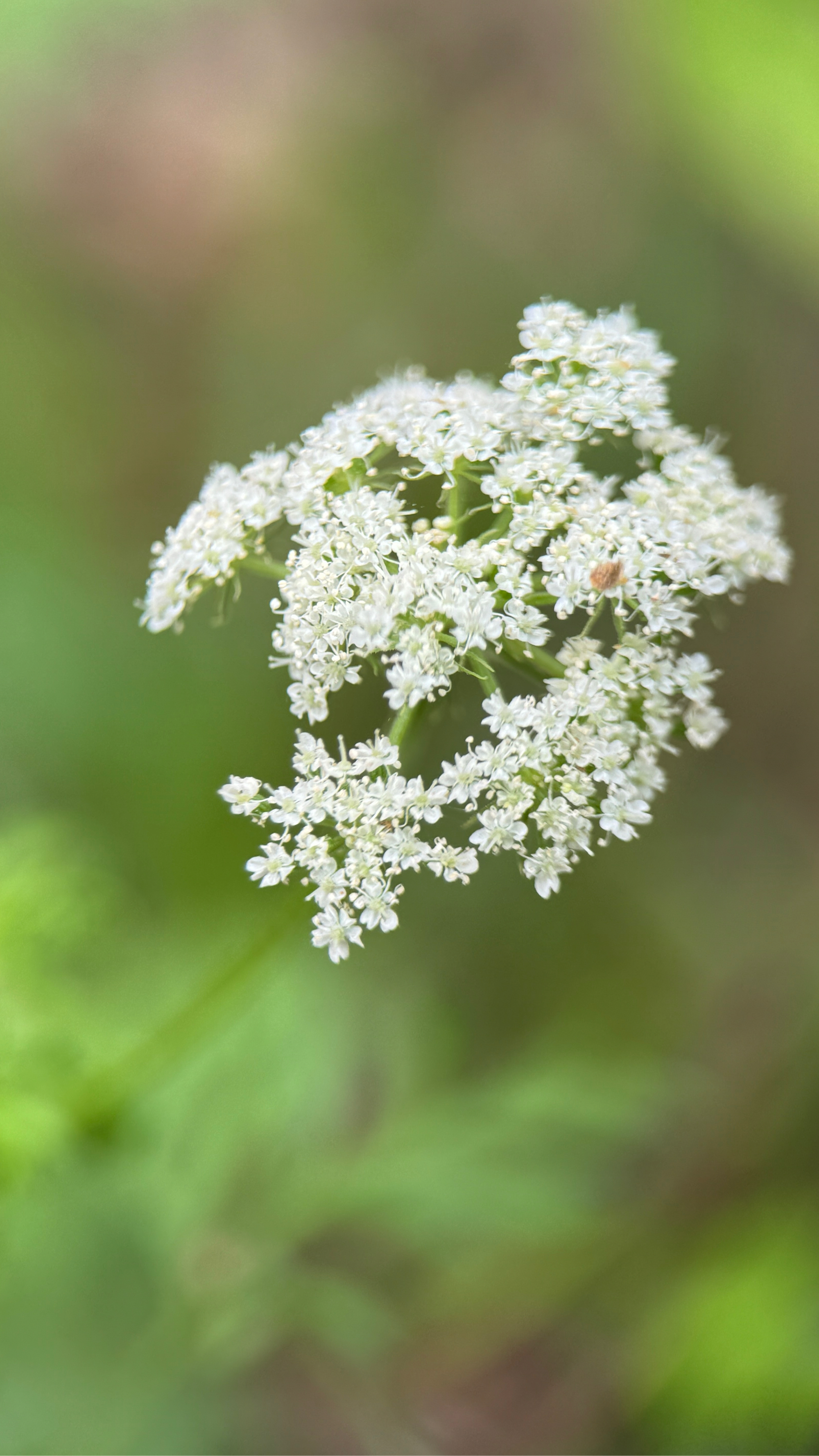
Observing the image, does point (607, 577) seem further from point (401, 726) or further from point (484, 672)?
point (401, 726)

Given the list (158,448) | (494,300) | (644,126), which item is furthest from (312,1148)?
(644,126)

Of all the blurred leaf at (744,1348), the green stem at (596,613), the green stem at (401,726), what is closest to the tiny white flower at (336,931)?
the green stem at (401,726)

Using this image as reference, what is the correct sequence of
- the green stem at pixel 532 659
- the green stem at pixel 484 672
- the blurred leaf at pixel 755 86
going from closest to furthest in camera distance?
the green stem at pixel 484 672 → the green stem at pixel 532 659 → the blurred leaf at pixel 755 86

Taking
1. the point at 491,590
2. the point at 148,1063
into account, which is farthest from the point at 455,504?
the point at 148,1063

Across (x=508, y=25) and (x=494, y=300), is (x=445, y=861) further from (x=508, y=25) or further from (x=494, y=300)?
(x=508, y=25)

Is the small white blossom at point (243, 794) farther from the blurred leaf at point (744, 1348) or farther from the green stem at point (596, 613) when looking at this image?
the blurred leaf at point (744, 1348)

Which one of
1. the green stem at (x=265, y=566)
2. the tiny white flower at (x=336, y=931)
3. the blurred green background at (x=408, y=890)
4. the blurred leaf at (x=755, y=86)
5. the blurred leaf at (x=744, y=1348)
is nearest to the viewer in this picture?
the tiny white flower at (x=336, y=931)

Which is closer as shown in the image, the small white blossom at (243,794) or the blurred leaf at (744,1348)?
the small white blossom at (243,794)
